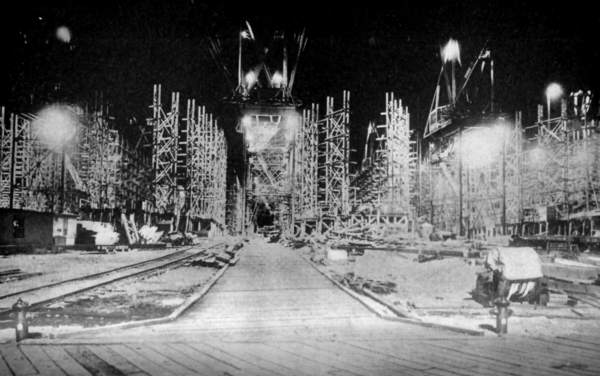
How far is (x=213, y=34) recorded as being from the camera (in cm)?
1783

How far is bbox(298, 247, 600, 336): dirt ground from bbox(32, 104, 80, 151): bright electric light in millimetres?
18544

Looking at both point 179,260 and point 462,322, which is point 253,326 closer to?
point 462,322

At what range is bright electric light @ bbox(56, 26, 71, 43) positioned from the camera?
1562 cm

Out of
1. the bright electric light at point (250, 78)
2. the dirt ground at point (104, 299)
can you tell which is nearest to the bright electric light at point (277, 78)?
the bright electric light at point (250, 78)

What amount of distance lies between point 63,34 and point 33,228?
1498cm

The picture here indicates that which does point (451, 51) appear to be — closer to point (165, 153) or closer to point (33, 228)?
point (33, 228)

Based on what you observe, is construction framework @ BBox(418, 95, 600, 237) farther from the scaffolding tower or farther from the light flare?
the scaffolding tower

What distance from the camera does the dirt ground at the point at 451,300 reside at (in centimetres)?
793

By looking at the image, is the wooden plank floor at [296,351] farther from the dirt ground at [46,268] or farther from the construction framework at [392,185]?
the construction framework at [392,185]

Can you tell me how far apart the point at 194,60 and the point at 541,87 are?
16837mm

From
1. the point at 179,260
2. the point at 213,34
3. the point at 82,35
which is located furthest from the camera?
the point at 179,260

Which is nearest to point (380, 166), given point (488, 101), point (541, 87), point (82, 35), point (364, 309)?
point (488, 101)

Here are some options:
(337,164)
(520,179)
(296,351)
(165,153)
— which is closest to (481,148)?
(520,179)

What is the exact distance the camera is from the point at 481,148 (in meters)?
39.0
